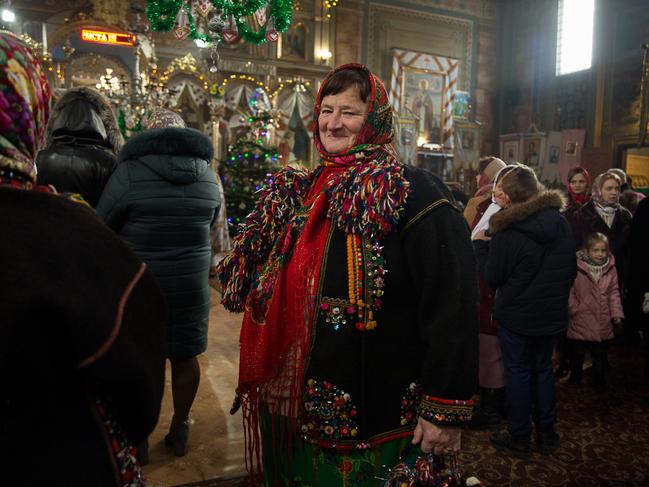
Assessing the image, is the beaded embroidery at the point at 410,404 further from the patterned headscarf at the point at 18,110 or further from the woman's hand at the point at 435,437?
the patterned headscarf at the point at 18,110

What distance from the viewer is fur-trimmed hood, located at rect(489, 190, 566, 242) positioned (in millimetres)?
2857

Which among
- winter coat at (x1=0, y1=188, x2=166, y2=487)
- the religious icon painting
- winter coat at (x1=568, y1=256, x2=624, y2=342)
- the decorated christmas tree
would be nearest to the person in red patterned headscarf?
winter coat at (x1=0, y1=188, x2=166, y2=487)

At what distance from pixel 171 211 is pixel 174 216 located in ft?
0.10

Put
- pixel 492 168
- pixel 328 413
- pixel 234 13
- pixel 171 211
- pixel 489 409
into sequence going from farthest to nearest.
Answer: pixel 234 13, pixel 492 168, pixel 489 409, pixel 171 211, pixel 328 413

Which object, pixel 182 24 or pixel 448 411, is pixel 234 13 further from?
pixel 448 411

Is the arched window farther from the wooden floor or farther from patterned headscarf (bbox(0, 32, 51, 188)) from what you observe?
patterned headscarf (bbox(0, 32, 51, 188))

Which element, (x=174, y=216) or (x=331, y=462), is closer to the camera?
(x=331, y=462)

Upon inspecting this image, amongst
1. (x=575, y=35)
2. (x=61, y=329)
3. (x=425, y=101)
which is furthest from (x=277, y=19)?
(x=575, y=35)

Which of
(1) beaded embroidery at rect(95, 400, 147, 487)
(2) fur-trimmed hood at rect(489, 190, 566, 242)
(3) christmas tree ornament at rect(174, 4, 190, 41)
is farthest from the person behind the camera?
(3) christmas tree ornament at rect(174, 4, 190, 41)

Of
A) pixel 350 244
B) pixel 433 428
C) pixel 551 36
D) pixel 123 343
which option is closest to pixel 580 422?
pixel 433 428

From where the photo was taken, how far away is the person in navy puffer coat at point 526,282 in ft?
9.50

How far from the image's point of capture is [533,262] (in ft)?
9.54

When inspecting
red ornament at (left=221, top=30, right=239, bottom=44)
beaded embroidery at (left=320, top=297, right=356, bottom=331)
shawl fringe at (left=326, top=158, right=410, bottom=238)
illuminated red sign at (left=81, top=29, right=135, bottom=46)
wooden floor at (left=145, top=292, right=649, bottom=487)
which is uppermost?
illuminated red sign at (left=81, top=29, right=135, bottom=46)

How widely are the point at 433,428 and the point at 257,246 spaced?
824mm
